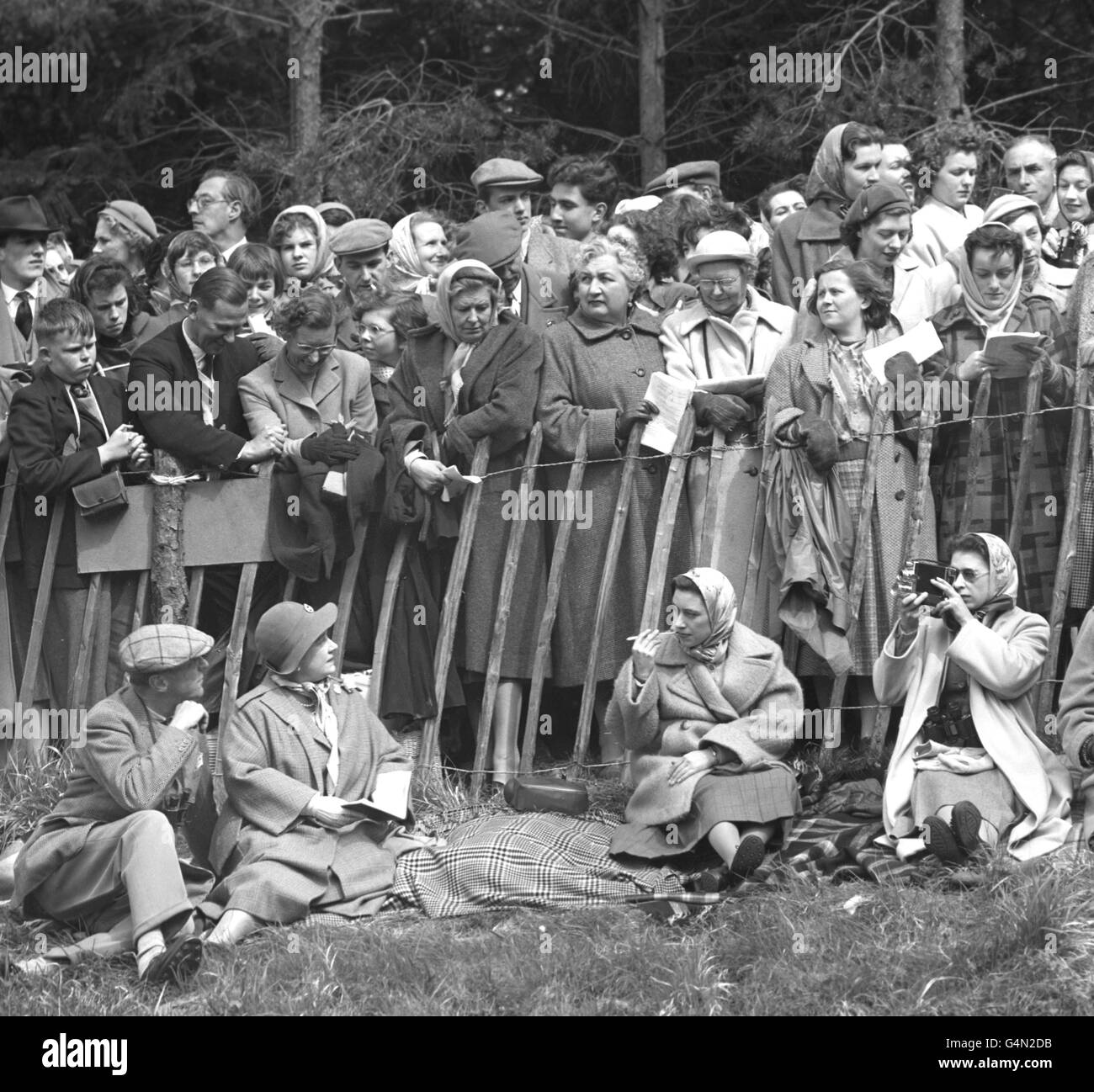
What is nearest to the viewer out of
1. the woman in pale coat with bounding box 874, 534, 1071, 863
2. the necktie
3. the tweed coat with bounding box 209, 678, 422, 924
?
the woman in pale coat with bounding box 874, 534, 1071, 863

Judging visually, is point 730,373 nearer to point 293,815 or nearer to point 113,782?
point 293,815

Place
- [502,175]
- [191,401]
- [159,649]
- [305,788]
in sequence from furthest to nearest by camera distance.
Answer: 1. [502,175]
2. [191,401]
3. [305,788]
4. [159,649]

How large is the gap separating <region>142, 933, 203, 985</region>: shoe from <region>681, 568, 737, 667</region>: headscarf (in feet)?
6.62

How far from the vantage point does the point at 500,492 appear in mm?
7883

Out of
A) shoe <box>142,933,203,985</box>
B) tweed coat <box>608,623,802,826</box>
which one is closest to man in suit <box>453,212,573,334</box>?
tweed coat <box>608,623,802,826</box>

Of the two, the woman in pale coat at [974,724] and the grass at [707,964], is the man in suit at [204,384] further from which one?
the woman in pale coat at [974,724]

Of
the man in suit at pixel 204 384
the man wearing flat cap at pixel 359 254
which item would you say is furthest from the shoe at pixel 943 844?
the man wearing flat cap at pixel 359 254

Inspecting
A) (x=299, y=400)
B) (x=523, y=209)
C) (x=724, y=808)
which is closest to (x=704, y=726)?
(x=724, y=808)

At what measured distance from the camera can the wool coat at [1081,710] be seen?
21.8ft

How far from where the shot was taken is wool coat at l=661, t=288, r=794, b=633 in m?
7.66

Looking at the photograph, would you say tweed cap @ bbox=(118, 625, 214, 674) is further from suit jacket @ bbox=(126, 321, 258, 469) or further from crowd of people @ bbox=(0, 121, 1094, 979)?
suit jacket @ bbox=(126, 321, 258, 469)

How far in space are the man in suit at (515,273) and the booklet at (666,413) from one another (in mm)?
806

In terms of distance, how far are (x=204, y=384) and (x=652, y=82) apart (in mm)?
7397

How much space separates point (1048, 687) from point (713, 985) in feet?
6.89
